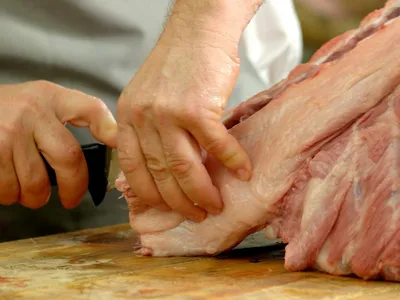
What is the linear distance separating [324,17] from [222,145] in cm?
311

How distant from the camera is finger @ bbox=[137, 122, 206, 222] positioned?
1699mm

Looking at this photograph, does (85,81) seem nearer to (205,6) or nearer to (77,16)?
(77,16)

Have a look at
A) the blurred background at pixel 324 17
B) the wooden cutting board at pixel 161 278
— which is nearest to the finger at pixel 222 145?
the wooden cutting board at pixel 161 278

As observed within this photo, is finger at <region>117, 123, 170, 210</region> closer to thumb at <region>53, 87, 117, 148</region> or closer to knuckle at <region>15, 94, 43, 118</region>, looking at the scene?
thumb at <region>53, 87, 117, 148</region>

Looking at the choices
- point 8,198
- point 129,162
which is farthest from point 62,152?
point 129,162

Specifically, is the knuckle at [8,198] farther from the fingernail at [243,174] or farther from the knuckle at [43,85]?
the fingernail at [243,174]

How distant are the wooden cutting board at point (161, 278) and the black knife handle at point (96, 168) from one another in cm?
24

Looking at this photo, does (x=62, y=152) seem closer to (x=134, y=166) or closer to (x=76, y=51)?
(x=134, y=166)

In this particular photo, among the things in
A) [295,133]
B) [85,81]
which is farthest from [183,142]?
[85,81]

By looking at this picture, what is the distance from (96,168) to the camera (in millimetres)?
2193

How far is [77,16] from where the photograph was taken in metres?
2.53

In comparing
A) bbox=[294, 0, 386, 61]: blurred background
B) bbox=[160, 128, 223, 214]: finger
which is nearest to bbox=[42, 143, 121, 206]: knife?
bbox=[160, 128, 223, 214]: finger

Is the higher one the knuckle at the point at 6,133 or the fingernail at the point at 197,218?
the knuckle at the point at 6,133

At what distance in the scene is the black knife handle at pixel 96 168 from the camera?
7.16 ft
